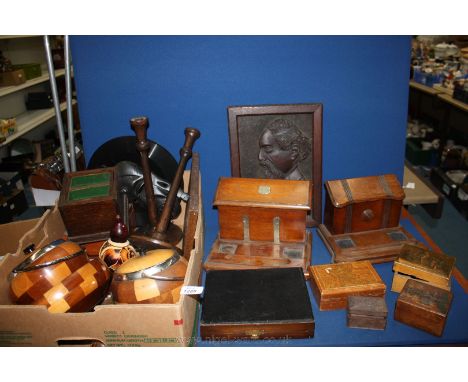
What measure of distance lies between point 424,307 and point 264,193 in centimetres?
66

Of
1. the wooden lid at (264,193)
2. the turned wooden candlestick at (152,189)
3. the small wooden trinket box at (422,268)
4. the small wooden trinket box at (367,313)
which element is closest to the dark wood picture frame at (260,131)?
the wooden lid at (264,193)

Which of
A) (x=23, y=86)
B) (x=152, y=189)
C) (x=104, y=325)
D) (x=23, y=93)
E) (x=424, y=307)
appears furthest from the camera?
(x=23, y=93)

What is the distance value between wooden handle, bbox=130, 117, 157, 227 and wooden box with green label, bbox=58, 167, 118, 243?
12 centimetres

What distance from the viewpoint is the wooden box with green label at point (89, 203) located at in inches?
53.2

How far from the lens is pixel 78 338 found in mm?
1063

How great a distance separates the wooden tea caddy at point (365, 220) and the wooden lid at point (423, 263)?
14 centimetres

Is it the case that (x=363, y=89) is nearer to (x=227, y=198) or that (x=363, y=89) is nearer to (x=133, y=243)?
(x=227, y=198)

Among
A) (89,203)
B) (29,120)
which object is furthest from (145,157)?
(29,120)

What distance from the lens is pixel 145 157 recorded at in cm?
140

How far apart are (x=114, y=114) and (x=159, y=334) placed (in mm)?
985

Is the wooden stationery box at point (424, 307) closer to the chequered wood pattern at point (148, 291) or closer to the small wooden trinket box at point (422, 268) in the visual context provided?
the small wooden trinket box at point (422, 268)

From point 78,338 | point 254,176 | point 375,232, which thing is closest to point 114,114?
point 254,176

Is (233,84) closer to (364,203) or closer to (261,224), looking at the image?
(261,224)

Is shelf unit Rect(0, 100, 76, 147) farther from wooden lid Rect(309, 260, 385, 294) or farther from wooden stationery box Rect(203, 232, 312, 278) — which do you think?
wooden lid Rect(309, 260, 385, 294)
